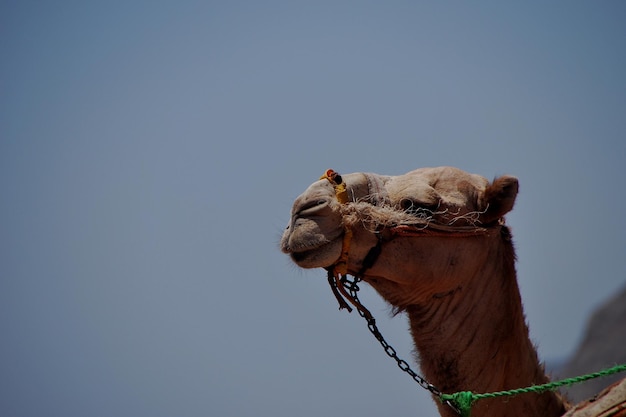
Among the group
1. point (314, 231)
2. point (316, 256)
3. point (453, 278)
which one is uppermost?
point (314, 231)

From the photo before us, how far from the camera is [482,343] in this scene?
17.4 ft

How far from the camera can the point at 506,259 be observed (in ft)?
18.3

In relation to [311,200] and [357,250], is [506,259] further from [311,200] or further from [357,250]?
[311,200]

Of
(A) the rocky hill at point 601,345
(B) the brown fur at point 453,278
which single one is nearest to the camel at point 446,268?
(B) the brown fur at point 453,278

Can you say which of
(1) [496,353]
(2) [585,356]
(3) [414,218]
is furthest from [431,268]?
(2) [585,356]

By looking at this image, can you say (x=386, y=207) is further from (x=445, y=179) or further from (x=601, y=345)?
(x=601, y=345)

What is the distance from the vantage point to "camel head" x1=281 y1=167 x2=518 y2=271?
4.88 m

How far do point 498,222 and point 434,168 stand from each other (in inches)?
22.5

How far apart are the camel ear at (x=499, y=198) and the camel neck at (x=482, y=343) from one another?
0.86 feet

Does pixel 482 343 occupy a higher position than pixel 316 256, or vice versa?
pixel 316 256

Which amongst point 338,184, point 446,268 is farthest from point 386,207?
point 446,268

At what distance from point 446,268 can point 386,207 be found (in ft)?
1.90

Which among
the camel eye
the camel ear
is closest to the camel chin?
the camel eye

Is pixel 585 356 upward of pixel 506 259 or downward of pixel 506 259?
downward
